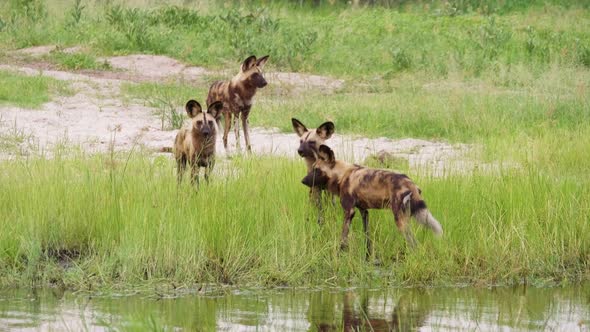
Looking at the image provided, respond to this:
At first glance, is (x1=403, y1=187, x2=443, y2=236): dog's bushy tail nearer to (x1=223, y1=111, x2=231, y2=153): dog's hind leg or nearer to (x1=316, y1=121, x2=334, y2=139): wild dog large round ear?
(x1=316, y1=121, x2=334, y2=139): wild dog large round ear

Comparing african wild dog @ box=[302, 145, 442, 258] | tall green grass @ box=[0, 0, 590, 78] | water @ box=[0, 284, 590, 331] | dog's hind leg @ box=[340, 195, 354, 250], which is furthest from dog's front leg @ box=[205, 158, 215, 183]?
tall green grass @ box=[0, 0, 590, 78]

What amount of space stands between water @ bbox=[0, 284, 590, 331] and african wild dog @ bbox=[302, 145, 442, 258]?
496 millimetres

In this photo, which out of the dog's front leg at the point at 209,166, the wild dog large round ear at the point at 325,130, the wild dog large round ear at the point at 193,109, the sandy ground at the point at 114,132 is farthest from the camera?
the sandy ground at the point at 114,132

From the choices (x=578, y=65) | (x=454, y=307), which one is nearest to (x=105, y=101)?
(x=578, y=65)

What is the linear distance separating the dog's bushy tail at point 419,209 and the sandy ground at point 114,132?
2.32 metres

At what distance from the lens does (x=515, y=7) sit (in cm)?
2850

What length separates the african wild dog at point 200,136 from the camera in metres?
8.97

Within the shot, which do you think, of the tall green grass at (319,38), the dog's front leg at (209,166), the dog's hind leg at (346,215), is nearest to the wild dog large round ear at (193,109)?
the dog's front leg at (209,166)

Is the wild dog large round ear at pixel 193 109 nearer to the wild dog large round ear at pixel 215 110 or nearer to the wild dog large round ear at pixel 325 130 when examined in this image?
the wild dog large round ear at pixel 215 110

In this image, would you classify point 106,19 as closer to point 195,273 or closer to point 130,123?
point 130,123

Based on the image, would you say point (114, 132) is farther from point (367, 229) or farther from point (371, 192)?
point (371, 192)

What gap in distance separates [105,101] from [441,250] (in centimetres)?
894

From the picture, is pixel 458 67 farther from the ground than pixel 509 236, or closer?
farther from the ground

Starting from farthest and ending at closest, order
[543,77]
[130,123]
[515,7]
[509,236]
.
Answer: [515,7] → [543,77] → [130,123] → [509,236]
